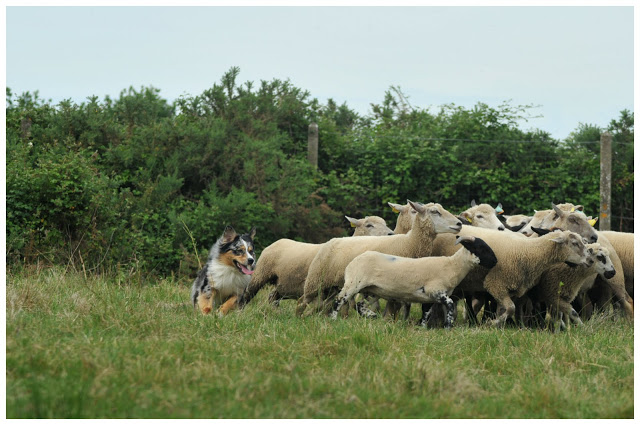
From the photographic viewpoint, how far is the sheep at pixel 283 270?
10664 millimetres

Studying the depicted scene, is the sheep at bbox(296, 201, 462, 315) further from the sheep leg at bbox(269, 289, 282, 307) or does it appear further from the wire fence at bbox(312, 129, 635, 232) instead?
the wire fence at bbox(312, 129, 635, 232)

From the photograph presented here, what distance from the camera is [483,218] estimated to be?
468 inches

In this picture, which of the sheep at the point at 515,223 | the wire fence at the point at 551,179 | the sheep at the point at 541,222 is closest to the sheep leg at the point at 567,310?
the sheep at the point at 541,222

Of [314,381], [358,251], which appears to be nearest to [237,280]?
[358,251]

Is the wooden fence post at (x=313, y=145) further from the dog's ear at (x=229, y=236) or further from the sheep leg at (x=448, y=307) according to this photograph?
the sheep leg at (x=448, y=307)

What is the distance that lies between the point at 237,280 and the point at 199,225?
607cm

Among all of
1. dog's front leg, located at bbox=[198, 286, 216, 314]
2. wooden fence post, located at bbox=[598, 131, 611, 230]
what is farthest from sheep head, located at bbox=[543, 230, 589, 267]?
wooden fence post, located at bbox=[598, 131, 611, 230]

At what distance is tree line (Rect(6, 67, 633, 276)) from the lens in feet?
44.3

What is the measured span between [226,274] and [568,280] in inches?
162

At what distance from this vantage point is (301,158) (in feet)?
65.0

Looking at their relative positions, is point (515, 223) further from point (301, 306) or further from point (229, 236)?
point (229, 236)

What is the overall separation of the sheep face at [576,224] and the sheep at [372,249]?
5.44ft

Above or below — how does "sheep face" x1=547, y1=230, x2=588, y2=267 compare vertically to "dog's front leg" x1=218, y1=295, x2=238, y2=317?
above

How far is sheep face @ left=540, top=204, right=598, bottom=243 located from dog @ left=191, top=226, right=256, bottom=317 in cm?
417
